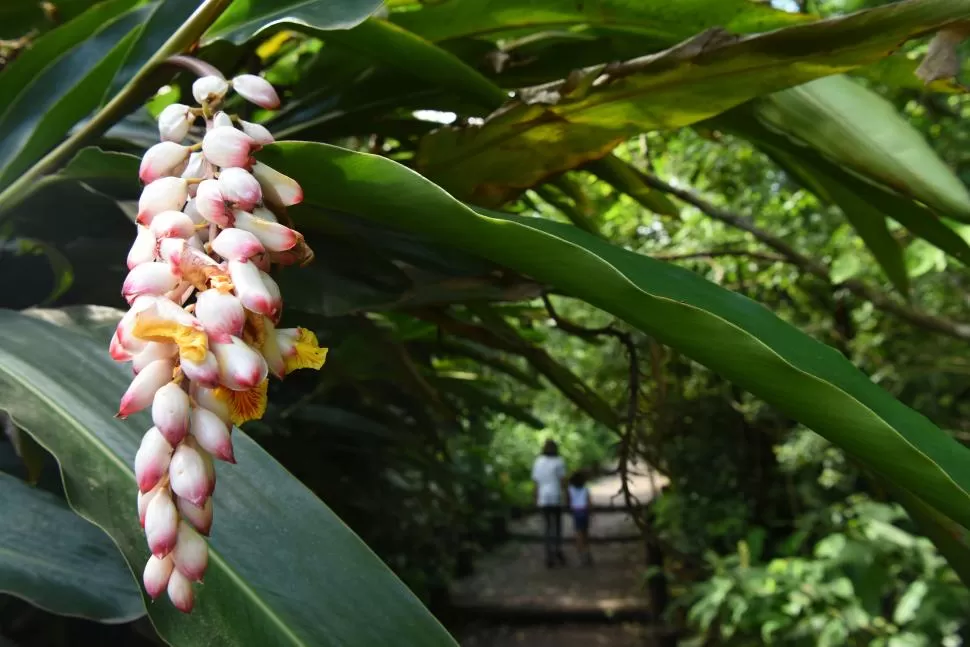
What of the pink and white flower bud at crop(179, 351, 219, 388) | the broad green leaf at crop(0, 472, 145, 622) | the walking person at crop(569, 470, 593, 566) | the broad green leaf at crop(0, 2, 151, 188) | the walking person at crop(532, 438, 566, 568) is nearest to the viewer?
the pink and white flower bud at crop(179, 351, 219, 388)

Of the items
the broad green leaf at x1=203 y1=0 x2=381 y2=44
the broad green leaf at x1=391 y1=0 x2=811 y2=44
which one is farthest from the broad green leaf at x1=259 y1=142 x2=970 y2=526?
the broad green leaf at x1=391 y1=0 x2=811 y2=44

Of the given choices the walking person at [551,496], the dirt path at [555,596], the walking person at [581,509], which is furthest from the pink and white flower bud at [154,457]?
the walking person at [581,509]

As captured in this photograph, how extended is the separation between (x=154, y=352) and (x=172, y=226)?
40 mm

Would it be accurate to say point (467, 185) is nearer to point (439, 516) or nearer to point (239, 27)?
point (239, 27)

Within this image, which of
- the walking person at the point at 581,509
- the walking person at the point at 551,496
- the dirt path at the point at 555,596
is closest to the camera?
the dirt path at the point at 555,596

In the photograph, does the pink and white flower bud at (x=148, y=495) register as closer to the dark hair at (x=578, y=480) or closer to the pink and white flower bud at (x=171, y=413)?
the pink and white flower bud at (x=171, y=413)

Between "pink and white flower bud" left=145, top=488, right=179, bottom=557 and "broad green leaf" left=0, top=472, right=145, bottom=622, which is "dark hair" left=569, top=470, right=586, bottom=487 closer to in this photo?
"broad green leaf" left=0, top=472, right=145, bottom=622

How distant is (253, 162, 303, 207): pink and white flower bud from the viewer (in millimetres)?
261

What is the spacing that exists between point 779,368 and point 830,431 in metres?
0.03

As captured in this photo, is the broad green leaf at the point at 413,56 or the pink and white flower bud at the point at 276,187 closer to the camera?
the pink and white flower bud at the point at 276,187

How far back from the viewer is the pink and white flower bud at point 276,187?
261mm

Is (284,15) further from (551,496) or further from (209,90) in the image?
(551,496)

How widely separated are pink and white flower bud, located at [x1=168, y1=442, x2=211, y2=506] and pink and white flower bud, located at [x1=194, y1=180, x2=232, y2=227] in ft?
0.23

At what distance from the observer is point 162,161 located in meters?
0.26
